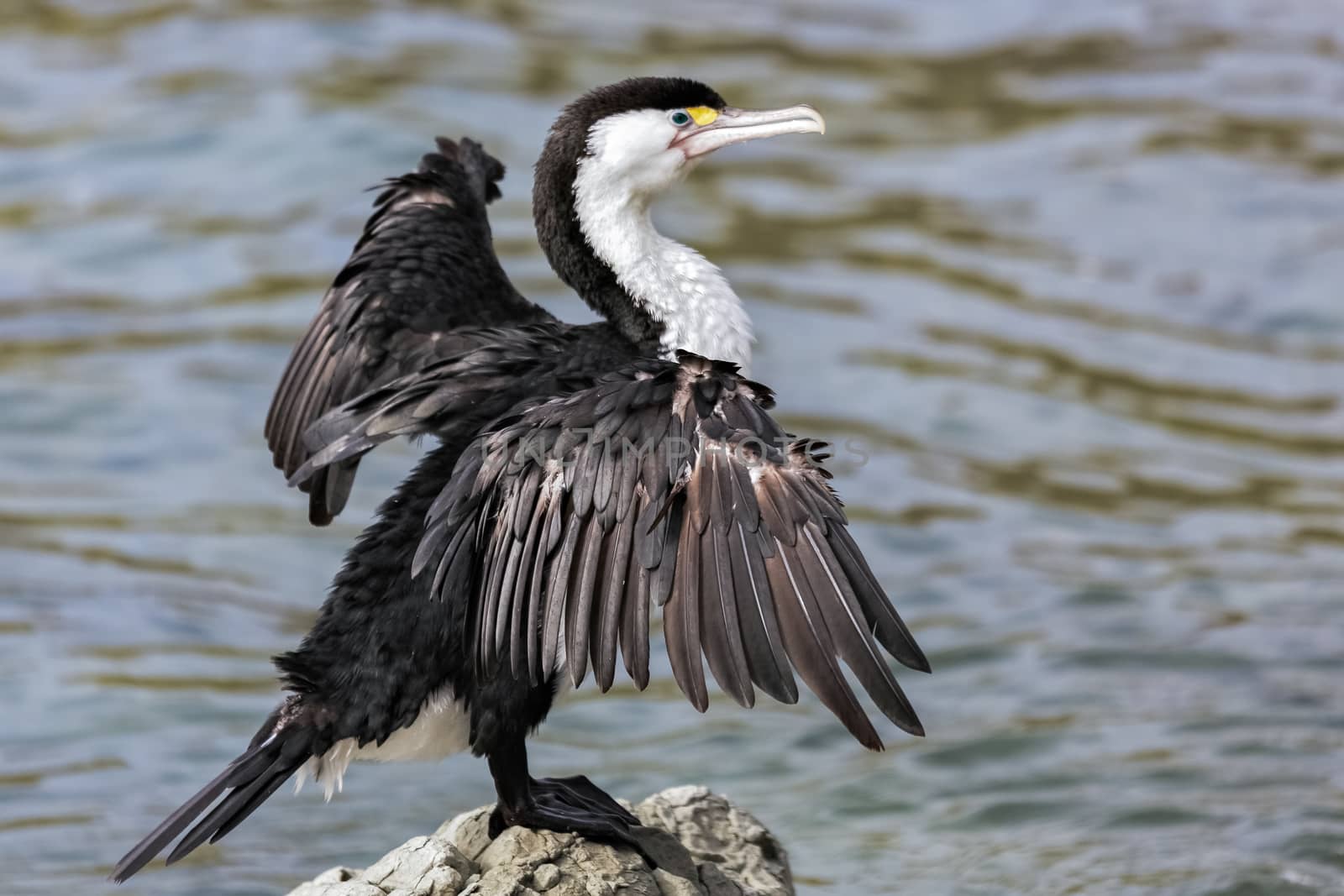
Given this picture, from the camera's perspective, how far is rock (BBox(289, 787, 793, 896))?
460 cm

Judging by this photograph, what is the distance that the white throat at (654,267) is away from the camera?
502 centimetres

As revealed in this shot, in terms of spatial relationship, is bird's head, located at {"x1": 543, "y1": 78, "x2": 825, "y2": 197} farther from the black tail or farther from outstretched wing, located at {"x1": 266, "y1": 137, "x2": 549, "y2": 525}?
the black tail

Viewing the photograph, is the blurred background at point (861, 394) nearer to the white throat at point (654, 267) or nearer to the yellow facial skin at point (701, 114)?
the white throat at point (654, 267)

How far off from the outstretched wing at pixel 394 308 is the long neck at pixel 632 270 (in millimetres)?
448

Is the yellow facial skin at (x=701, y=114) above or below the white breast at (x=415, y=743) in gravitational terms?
above

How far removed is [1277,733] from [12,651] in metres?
5.22

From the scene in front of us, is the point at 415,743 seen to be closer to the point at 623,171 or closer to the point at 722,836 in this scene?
the point at 722,836

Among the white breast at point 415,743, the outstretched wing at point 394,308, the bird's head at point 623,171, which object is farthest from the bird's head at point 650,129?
the white breast at point 415,743

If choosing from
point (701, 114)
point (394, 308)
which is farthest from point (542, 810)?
point (701, 114)

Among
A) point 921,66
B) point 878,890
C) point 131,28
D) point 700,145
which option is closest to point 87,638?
point 878,890

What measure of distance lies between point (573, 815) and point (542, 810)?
0.08 meters

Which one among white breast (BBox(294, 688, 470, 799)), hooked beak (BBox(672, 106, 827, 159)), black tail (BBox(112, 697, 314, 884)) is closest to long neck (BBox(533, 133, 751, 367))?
hooked beak (BBox(672, 106, 827, 159))

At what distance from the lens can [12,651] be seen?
8.34 m

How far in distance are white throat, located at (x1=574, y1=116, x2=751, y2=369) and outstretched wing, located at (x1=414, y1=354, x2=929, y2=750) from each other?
380mm
